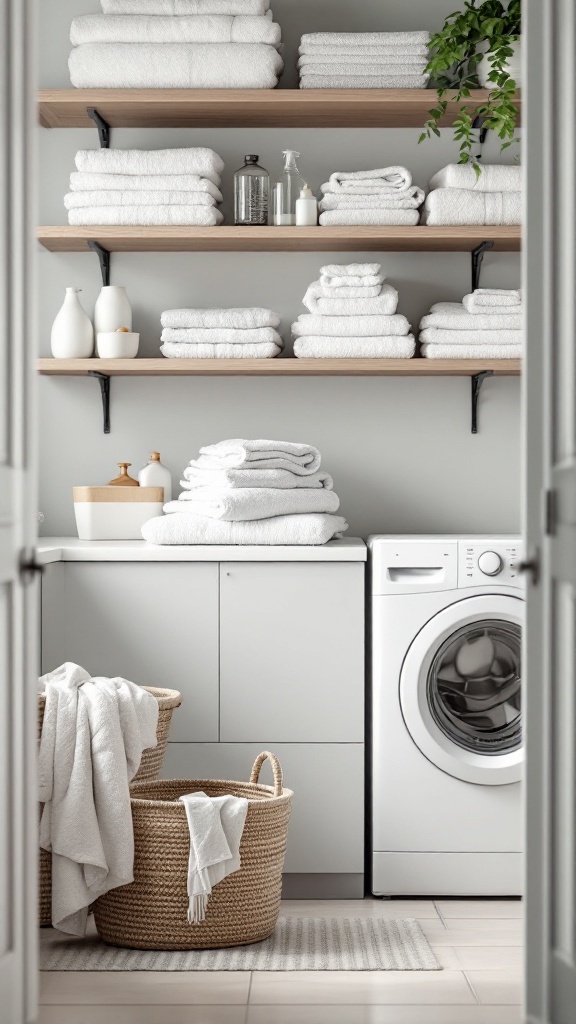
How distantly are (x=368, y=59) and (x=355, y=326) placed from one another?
805 millimetres

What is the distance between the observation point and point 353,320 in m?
3.29

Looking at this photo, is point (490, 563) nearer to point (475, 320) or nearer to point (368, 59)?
point (475, 320)

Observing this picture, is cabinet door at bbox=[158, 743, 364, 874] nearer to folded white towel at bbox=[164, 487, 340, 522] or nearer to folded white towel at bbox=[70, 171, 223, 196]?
folded white towel at bbox=[164, 487, 340, 522]

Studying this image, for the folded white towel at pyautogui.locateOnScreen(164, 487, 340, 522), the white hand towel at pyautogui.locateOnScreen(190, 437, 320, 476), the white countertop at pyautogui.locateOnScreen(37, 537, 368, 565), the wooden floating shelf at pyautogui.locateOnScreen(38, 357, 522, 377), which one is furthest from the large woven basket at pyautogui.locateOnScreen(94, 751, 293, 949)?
the wooden floating shelf at pyautogui.locateOnScreen(38, 357, 522, 377)

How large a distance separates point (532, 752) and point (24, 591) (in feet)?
Answer: 2.83

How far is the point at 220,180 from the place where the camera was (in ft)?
11.7

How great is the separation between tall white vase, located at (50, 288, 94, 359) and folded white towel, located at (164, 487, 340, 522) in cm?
62

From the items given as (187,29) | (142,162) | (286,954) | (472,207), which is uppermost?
(187,29)

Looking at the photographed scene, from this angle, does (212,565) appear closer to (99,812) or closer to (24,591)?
(99,812)

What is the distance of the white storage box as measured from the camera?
10.9 feet

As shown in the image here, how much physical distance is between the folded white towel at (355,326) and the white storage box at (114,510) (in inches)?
26.8

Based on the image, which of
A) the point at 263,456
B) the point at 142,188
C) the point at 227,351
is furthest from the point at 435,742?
the point at 142,188

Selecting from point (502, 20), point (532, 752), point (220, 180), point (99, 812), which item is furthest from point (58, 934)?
point (502, 20)

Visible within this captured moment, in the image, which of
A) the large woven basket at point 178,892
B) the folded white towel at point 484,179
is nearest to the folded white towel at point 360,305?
the folded white towel at point 484,179
